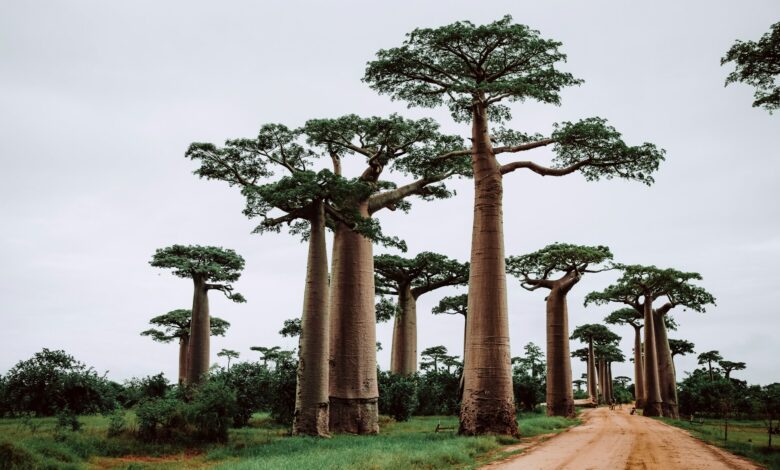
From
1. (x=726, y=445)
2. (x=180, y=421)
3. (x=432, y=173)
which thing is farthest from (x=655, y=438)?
(x=180, y=421)

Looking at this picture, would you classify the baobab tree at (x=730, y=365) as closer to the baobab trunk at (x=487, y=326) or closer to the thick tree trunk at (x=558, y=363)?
the thick tree trunk at (x=558, y=363)

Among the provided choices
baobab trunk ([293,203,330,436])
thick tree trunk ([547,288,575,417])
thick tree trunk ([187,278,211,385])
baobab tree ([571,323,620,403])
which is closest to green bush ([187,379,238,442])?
baobab trunk ([293,203,330,436])

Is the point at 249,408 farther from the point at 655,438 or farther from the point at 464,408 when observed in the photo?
the point at 655,438

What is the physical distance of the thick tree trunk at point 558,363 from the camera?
2098 centimetres

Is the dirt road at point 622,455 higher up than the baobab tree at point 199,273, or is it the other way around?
the baobab tree at point 199,273

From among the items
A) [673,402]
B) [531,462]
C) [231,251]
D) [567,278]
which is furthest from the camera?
[673,402]

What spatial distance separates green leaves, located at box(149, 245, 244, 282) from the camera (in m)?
22.3

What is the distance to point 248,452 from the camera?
35.3ft

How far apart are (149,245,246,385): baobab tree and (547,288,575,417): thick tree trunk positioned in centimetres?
1431

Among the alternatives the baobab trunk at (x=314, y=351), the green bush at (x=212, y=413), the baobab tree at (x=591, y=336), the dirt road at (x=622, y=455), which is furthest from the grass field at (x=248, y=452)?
the baobab tree at (x=591, y=336)

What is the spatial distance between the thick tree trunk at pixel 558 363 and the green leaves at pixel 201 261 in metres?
14.3

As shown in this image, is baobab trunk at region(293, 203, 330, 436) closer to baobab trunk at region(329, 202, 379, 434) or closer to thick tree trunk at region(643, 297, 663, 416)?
baobab trunk at region(329, 202, 379, 434)

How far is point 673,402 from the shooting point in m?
27.1

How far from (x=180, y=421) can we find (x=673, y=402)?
25.1 m
